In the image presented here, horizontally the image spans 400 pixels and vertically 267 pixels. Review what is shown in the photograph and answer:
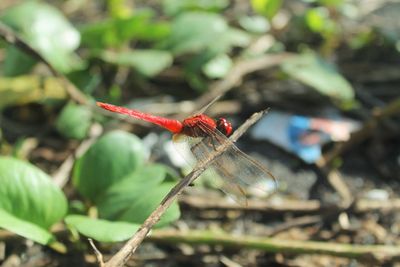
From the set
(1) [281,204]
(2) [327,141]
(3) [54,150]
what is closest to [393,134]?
(2) [327,141]

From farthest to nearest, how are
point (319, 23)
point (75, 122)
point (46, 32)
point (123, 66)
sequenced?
point (319, 23) → point (123, 66) → point (46, 32) → point (75, 122)

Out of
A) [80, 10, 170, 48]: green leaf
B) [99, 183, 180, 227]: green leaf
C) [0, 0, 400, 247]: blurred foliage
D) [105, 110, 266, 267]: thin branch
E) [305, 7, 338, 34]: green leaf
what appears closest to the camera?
[105, 110, 266, 267]: thin branch

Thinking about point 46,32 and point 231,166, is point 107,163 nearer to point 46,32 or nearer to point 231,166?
point 231,166

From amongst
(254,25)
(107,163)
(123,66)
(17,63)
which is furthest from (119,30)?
(107,163)

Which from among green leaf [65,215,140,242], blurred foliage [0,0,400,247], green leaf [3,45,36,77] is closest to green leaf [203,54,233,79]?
blurred foliage [0,0,400,247]

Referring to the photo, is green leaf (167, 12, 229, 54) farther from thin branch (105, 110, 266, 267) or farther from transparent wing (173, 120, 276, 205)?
thin branch (105, 110, 266, 267)

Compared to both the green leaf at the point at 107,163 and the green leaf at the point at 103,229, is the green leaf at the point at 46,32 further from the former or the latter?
the green leaf at the point at 103,229

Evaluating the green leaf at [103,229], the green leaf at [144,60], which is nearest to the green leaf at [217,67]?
the green leaf at [144,60]
